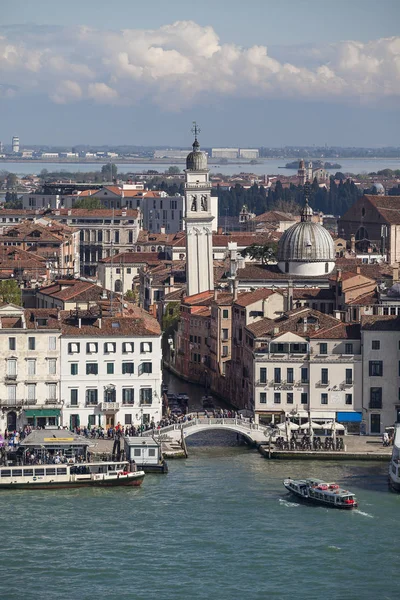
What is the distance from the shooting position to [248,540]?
37094mm

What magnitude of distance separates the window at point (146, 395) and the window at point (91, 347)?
1508mm

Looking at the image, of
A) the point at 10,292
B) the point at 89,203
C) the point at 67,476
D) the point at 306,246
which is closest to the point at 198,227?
the point at 306,246

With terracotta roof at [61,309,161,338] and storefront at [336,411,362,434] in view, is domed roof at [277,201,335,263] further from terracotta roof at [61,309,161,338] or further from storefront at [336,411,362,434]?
storefront at [336,411,362,434]

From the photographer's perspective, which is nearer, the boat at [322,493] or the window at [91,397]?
the boat at [322,493]

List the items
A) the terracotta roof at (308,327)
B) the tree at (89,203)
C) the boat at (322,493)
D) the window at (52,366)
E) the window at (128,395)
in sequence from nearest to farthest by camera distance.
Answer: the boat at (322,493) < the window at (52,366) < the window at (128,395) < the terracotta roof at (308,327) < the tree at (89,203)

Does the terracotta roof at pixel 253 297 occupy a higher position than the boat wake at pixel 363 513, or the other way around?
the terracotta roof at pixel 253 297

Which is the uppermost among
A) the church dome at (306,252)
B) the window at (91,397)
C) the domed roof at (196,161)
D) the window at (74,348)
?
the domed roof at (196,161)

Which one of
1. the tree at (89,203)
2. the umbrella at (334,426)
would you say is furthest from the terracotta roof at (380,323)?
the tree at (89,203)

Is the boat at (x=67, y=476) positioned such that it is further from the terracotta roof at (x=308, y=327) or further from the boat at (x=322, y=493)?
the terracotta roof at (x=308, y=327)

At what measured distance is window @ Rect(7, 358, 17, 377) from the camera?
46.2 m

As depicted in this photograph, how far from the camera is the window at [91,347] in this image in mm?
46719

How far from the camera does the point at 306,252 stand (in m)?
64.0

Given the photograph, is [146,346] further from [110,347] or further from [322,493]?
[322,493]

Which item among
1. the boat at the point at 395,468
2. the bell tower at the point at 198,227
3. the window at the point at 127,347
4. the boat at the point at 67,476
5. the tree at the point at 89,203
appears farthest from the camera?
the tree at the point at 89,203
